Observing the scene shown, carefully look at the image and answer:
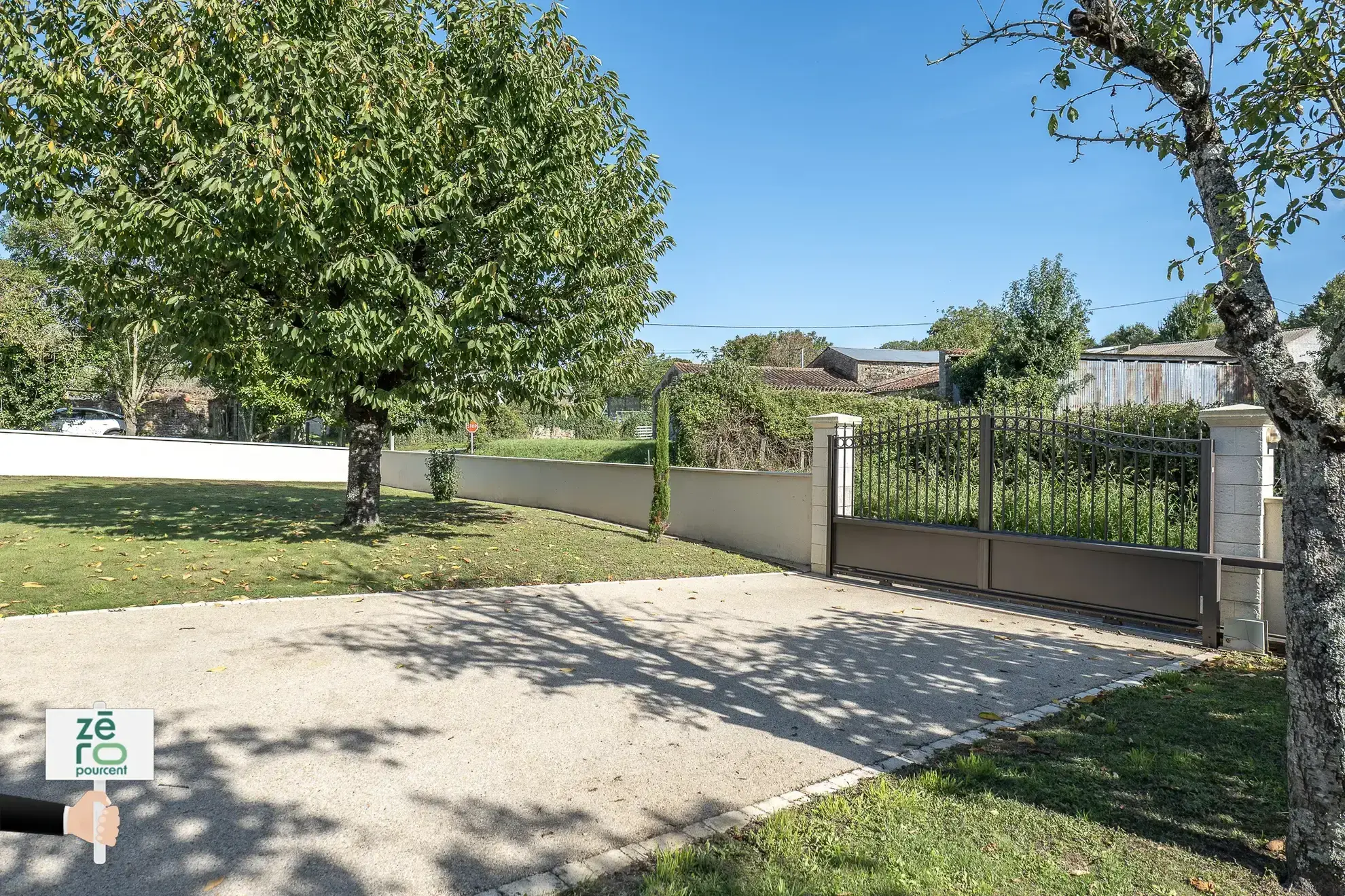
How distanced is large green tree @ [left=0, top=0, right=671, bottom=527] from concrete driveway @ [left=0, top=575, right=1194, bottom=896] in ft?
12.0

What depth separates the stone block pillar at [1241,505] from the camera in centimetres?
696

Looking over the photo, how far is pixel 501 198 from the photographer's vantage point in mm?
10273

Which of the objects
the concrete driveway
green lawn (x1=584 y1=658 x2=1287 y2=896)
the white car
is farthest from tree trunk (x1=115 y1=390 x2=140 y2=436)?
green lawn (x1=584 y1=658 x2=1287 y2=896)

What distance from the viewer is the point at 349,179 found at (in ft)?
28.0

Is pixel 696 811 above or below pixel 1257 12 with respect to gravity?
below

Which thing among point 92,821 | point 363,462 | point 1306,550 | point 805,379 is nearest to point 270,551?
point 363,462

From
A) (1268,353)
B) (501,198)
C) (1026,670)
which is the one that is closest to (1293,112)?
(1268,353)

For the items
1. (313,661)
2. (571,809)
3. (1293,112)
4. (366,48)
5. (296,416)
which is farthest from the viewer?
(296,416)

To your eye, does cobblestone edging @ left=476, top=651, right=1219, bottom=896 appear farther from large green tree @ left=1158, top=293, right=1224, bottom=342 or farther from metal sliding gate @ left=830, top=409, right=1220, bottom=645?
→ metal sliding gate @ left=830, top=409, right=1220, bottom=645

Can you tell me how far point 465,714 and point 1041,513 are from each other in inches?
263

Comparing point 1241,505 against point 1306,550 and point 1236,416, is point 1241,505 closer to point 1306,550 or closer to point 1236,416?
point 1236,416

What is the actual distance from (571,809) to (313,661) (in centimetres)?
311

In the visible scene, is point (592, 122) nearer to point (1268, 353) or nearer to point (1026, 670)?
point (1026, 670)

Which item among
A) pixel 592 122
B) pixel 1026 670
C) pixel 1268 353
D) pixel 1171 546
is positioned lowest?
pixel 1026 670
